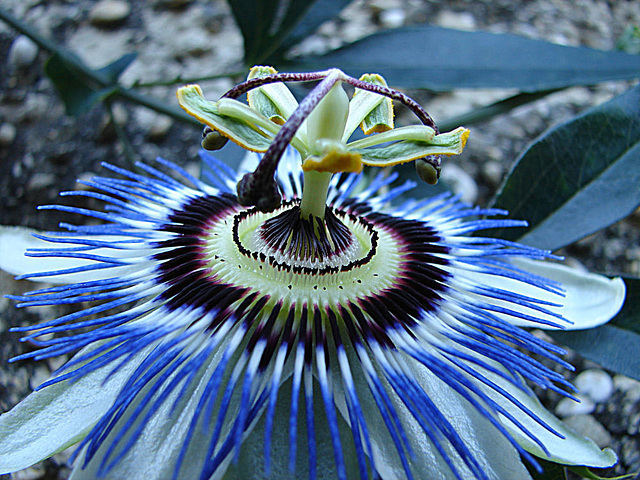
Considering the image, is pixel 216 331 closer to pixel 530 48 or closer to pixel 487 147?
pixel 530 48

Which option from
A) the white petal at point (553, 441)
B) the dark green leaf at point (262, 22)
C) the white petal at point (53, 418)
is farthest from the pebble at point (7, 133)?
the white petal at point (553, 441)

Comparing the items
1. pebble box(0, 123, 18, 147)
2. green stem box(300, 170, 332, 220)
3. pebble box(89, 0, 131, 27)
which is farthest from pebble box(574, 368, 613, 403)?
pebble box(89, 0, 131, 27)

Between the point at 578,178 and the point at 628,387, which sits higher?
the point at 578,178

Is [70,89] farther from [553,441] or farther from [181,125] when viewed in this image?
[553,441]

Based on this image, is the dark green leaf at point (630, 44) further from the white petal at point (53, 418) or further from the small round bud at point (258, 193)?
the white petal at point (53, 418)

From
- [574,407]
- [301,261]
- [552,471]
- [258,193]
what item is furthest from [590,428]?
[258,193]

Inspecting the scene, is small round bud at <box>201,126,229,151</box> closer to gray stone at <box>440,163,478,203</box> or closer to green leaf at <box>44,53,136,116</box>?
green leaf at <box>44,53,136,116</box>
